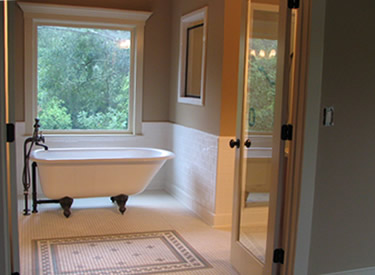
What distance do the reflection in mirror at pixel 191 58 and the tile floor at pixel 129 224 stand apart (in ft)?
4.36

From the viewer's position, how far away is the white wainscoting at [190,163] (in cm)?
444

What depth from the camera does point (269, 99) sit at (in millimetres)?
2975

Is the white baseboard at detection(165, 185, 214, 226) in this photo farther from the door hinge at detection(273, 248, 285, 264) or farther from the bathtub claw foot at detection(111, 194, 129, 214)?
the door hinge at detection(273, 248, 285, 264)

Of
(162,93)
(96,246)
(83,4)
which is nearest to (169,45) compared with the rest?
(162,93)

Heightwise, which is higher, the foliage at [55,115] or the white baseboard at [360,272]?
the foliage at [55,115]

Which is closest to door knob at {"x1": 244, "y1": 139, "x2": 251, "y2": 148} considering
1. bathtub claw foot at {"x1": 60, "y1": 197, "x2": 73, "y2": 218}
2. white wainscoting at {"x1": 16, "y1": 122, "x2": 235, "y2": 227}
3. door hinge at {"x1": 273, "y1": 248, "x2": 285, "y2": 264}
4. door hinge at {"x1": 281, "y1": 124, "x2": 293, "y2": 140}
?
door hinge at {"x1": 281, "y1": 124, "x2": 293, "y2": 140}

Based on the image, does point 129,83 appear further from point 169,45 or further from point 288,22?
point 288,22

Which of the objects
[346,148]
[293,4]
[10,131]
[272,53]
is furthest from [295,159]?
[10,131]

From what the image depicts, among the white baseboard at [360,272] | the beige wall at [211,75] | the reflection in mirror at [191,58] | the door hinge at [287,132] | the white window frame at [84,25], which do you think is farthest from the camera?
the white window frame at [84,25]

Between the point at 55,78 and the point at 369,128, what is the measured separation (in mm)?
4029

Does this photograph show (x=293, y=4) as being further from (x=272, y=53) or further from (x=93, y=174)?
(x=93, y=174)

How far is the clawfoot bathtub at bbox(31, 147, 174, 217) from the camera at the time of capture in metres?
4.41

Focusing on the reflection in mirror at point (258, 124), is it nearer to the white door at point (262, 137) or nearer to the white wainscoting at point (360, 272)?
the white door at point (262, 137)

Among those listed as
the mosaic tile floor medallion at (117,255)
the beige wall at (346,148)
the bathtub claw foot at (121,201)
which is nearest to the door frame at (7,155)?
the mosaic tile floor medallion at (117,255)
